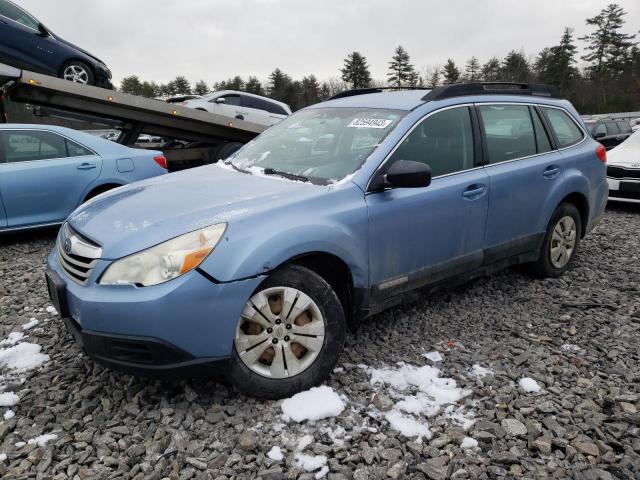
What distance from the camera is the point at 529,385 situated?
2834 mm

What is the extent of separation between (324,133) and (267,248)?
1.35 metres

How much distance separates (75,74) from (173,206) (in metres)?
8.07

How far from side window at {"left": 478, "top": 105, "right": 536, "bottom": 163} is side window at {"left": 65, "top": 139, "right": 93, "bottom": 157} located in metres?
4.68

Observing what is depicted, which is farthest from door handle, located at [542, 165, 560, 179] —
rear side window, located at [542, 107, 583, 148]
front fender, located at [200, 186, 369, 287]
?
front fender, located at [200, 186, 369, 287]

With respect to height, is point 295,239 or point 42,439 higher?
point 295,239

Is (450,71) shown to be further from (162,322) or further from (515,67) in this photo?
(162,322)

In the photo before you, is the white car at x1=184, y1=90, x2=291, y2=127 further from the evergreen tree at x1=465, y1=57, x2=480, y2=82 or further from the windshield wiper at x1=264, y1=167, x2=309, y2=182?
the evergreen tree at x1=465, y1=57, x2=480, y2=82

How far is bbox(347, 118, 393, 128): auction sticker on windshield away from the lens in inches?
129

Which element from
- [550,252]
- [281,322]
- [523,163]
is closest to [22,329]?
[281,322]

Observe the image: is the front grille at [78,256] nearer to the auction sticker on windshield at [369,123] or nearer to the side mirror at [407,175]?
the side mirror at [407,175]

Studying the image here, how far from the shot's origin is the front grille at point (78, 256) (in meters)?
2.50

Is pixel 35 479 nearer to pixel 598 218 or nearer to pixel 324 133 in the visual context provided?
pixel 324 133

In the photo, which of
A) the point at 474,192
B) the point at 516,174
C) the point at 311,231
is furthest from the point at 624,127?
the point at 311,231

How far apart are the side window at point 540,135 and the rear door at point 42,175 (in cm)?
485
